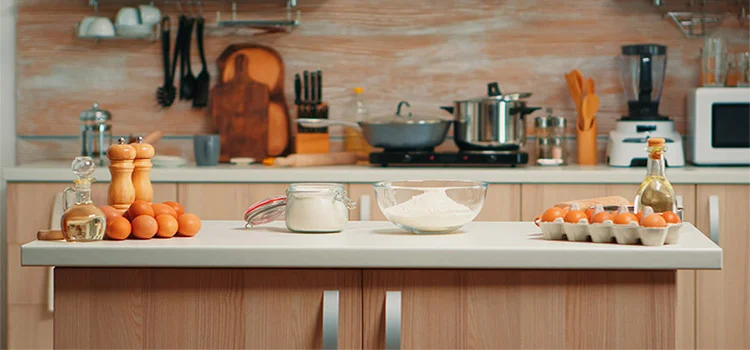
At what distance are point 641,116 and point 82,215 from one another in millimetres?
2563

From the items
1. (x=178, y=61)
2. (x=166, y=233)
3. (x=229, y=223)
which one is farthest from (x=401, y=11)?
(x=166, y=233)

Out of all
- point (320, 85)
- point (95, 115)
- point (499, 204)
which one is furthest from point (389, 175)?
point (95, 115)

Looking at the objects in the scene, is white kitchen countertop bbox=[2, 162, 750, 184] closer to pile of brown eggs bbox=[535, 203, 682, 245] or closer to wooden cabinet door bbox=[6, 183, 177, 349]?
wooden cabinet door bbox=[6, 183, 177, 349]

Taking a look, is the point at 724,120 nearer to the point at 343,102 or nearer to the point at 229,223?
the point at 343,102

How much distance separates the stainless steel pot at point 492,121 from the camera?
11.1 feet

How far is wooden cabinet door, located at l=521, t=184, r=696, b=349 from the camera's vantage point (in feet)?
10.4

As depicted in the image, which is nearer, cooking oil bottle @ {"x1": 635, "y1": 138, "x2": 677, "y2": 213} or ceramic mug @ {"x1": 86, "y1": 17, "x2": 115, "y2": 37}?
cooking oil bottle @ {"x1": 635, "y1": 138, "x2": 677, "y2": 213}

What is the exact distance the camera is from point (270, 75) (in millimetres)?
3807

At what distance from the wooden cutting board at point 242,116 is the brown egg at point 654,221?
2.40 metres

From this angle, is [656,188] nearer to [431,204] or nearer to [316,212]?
→ [431,204]

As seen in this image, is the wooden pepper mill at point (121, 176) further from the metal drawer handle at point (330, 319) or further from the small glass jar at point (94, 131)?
the small glass jar at point (94, 131)

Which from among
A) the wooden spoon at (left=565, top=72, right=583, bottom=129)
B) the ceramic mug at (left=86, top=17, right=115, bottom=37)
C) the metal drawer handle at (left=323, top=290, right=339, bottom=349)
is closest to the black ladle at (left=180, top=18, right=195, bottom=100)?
the ceramic mug at (left=86, top=17, right=115, bottom=37)

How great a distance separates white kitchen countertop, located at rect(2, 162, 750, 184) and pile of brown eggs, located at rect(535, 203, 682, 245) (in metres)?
1.54

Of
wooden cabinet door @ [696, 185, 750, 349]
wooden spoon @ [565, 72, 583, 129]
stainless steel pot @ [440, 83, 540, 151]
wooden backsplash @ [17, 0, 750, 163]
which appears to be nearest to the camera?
wooden cabinet door @ [696, 185, 750, 349]
